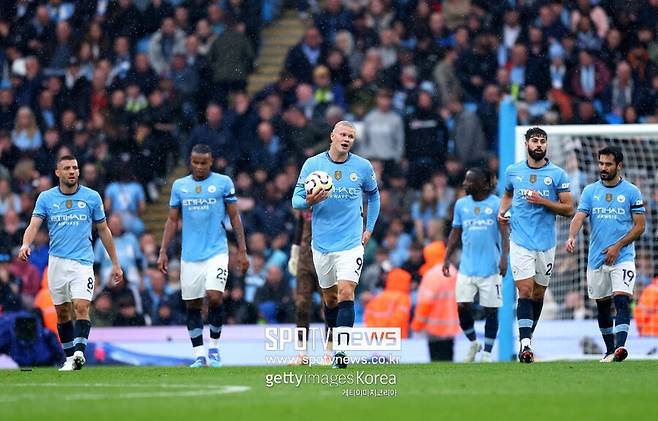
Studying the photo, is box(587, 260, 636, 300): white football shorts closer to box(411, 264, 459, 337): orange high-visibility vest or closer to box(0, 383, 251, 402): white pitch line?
box(411, 264, 459, 337): orange high-visibility vest

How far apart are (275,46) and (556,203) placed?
1229 centimetres

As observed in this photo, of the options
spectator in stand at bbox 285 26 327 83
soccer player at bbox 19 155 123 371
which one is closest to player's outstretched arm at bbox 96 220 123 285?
soccer player at bbox 19 155 123 371

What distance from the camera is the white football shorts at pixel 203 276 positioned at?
562 inches

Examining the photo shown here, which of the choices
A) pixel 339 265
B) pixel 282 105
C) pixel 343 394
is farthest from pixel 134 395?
pixel 282 105

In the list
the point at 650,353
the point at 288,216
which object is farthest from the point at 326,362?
the point at 288,216

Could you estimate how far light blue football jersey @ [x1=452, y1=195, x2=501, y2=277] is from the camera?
15.8 metres

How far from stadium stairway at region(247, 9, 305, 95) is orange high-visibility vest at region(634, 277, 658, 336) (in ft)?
31.3

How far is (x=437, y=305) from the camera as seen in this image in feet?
57.6

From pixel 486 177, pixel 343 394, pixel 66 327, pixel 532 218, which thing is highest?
pixel 486 177

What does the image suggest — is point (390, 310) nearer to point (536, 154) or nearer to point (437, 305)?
point (437, 305)

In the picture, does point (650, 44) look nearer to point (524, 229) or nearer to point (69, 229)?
point (524, 229)

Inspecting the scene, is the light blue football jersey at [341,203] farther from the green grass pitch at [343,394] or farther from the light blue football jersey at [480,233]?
the light blue football jersey at [480,233]

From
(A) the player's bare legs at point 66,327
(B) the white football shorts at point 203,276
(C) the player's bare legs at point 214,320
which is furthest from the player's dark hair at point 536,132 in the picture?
(A) the player's bare legs at point 66,327

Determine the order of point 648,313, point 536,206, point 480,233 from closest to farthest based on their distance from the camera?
1. point 536,206
2. point 480,233
3. point 648,313
